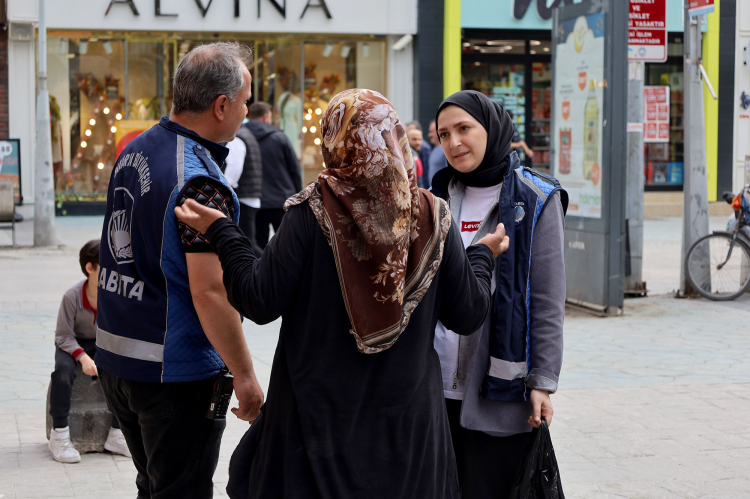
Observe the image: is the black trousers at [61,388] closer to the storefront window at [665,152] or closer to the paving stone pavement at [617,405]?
the paving stone pavement at [617,405]

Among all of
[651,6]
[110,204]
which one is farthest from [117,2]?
[110,204]

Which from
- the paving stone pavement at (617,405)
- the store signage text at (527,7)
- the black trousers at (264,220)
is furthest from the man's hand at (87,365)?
the store signage text at (527,7)

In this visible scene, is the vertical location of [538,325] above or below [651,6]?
below

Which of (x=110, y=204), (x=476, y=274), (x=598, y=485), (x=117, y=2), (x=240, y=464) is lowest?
(x=598, y=485)

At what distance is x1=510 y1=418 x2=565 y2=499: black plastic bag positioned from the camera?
2902mm

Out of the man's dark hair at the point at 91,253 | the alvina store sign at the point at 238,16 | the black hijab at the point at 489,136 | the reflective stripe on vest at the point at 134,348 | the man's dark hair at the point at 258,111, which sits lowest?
the reflective stripe on vest at the point at 134,348

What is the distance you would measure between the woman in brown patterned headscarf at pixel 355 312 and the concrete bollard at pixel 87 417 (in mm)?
2715

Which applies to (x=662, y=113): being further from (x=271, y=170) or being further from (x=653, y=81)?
(x=271, y=170)

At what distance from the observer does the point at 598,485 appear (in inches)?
181

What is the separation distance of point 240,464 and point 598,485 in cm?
257

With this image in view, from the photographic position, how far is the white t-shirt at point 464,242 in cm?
311

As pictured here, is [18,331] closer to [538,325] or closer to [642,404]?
[642,404]

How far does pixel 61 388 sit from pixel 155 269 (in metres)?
2.44

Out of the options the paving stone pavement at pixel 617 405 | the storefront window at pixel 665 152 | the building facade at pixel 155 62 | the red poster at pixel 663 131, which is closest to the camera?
the paving stone pavement at pixel 617 405
